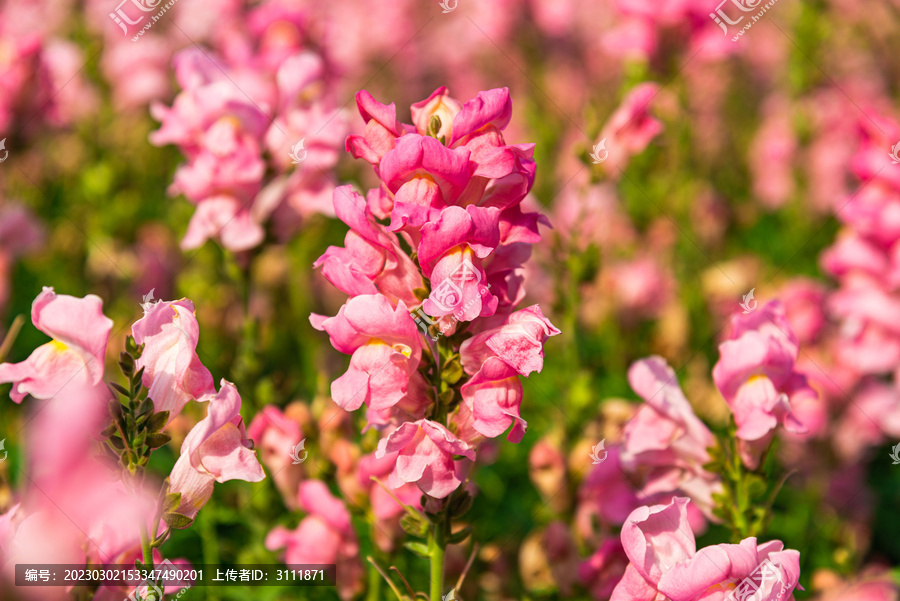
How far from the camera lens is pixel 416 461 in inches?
50.4

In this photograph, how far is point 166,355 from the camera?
50.9 inches

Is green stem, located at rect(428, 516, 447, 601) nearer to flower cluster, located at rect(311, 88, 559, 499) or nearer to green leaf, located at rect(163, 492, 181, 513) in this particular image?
flower cluster, located at rect(311, 88, 559, 499)

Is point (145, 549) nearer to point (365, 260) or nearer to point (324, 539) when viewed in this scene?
point (365, 260)

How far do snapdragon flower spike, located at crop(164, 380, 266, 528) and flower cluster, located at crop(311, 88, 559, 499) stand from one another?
181mm

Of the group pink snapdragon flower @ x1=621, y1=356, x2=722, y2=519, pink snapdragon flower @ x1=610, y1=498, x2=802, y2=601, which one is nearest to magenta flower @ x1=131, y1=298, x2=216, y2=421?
pink snapdragon flower @ x1=610, y1=498, x2=802, y2=601

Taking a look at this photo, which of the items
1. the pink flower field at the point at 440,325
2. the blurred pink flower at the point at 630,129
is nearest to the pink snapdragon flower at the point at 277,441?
the pink flower field at the point at 440,325

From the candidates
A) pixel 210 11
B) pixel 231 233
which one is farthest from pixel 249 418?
pixel 210 11

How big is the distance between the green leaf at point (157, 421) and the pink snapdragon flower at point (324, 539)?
701mm

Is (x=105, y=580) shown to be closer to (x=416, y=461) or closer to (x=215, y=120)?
(x=416, y=461)

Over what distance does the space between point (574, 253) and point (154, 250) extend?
2182 mm

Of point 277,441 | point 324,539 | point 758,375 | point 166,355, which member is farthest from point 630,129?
point 166,355

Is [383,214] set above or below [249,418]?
above

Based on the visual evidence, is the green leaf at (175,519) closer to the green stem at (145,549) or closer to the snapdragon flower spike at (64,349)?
the green stem at (145,549)

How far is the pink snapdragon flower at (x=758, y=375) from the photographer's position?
5.18 feet
